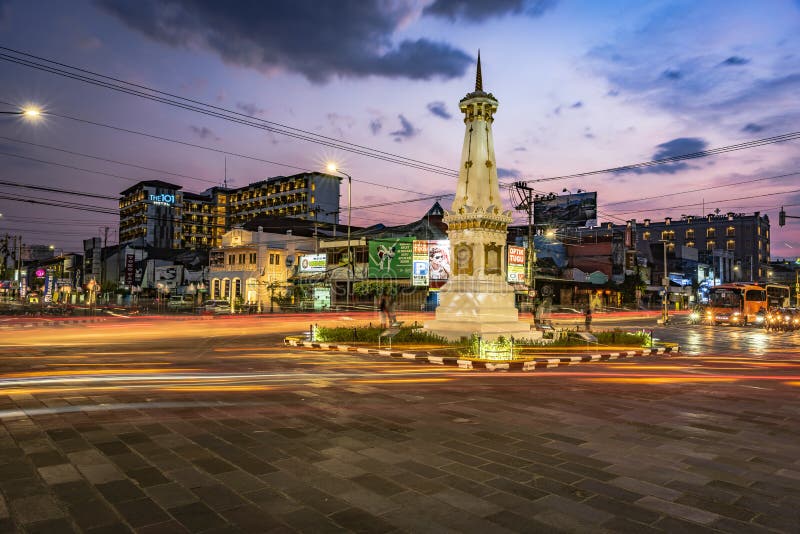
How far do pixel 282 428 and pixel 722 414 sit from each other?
7337mm

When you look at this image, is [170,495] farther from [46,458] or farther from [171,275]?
[171,275]

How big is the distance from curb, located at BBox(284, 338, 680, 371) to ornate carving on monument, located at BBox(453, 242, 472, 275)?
5529 mm

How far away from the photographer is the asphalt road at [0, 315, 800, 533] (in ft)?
14.2

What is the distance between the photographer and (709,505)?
183 inches

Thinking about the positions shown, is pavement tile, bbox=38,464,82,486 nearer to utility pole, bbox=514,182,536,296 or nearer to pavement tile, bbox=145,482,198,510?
pavement tile, bbox=145,482,198,510

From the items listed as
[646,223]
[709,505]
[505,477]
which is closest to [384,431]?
[505,477]

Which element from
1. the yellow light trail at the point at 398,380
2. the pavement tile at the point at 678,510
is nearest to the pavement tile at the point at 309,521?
the pavement tile at the point at 678,510

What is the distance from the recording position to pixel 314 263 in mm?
58094

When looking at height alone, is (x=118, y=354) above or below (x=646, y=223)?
below

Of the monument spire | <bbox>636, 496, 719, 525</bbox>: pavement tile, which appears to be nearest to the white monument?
the monument spire

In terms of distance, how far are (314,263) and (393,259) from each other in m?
16.3

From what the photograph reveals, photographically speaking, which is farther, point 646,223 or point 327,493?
point 646,223

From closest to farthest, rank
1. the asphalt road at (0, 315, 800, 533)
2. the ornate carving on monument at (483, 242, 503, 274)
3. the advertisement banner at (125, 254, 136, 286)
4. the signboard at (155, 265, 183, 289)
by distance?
the asphalt road at (0, 315, 800, 533)
the ornate carving on monument at (483, 242, 503, 274)
the advertisement banner at (125, 254, 136, 286)
the signboard at (155, 265, 183, 289)

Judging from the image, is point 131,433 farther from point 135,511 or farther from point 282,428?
point 135,511
